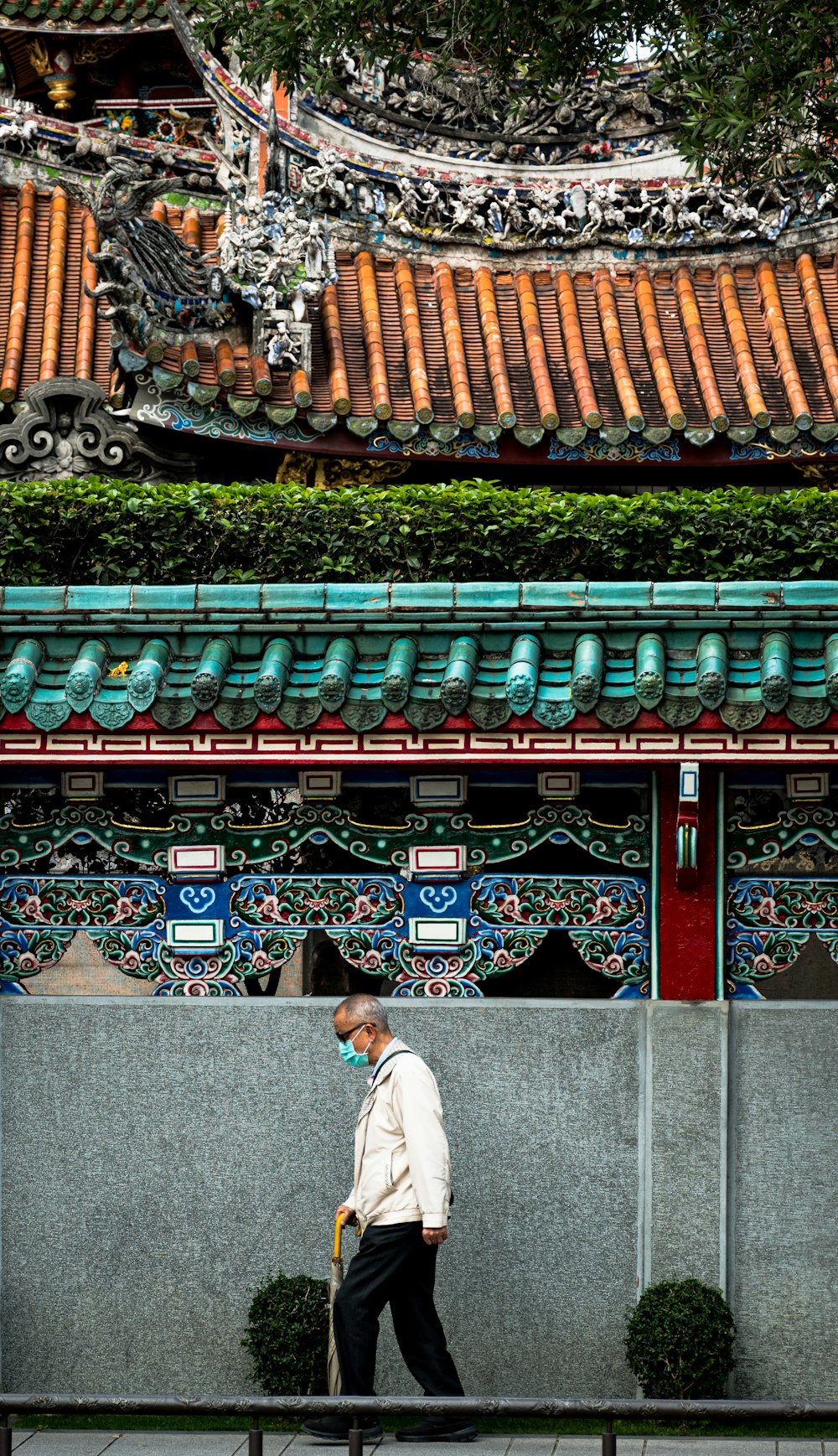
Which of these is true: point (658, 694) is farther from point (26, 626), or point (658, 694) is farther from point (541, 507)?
point (26, 626)

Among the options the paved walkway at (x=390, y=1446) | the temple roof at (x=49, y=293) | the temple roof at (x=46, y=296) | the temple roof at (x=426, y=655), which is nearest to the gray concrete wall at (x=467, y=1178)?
the paved walkway at (x=390, y=1446)

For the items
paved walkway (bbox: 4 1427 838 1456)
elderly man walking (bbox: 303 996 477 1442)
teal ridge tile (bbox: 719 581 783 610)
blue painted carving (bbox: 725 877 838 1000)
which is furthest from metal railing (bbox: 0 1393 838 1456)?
teal ridge tile (bbox: 719 581 783 610)

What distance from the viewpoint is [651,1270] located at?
7.81 metres

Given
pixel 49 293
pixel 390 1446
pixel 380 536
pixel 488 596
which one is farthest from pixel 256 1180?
pixel 49 293

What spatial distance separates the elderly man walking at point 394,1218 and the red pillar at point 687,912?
4.57ft

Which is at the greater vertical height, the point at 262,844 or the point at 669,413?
the point at 669,413

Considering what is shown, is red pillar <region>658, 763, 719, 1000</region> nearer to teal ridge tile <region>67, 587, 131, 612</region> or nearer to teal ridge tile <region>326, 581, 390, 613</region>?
teal ridge tile <region>326, 581, 390, 613</region>

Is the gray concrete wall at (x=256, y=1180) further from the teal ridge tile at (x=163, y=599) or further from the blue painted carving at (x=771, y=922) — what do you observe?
the teal ridge tile at (x=163, y=599)

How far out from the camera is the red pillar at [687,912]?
7.87 metres

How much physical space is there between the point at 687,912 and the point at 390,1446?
2517 millimetres

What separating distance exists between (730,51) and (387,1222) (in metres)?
6.26

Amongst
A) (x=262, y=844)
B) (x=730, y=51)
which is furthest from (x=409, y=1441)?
(x=730, y=51)

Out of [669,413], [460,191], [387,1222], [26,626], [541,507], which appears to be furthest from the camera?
[460,191]

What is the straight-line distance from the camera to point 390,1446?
273 inches
